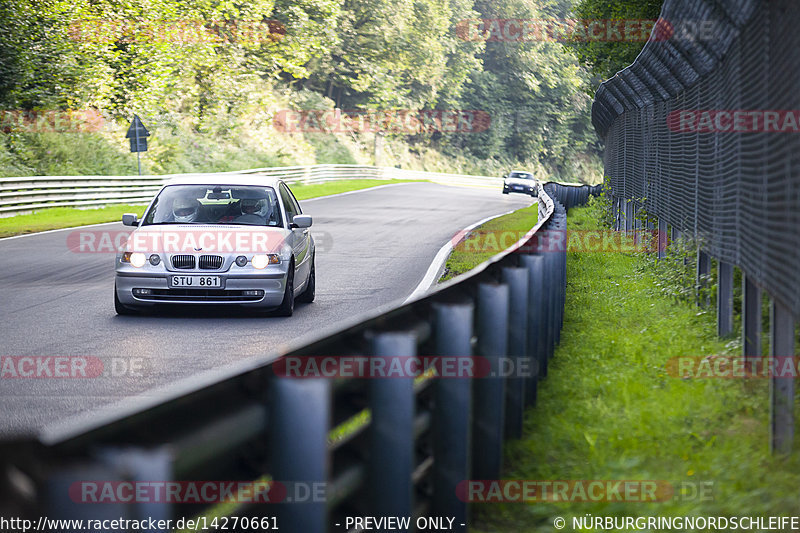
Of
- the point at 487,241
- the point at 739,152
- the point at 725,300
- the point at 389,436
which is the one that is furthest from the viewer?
the point at 487,241

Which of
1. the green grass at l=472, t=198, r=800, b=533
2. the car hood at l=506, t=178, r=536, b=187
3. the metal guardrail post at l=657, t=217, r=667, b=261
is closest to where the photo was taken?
the green grass at l=472, t=198, r=800, b=533

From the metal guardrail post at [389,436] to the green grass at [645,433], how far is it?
3.96ft

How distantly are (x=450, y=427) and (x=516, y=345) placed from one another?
5.04 ft

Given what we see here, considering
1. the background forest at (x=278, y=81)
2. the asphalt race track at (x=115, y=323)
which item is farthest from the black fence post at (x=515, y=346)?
the background forest at (x=278, y=81)

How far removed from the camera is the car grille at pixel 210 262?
36.6ft

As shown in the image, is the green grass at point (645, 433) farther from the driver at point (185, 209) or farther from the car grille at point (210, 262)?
the driver at point (185, 209)

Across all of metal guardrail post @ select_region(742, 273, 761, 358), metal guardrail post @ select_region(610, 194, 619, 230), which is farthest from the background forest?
metal guardrail post @ select_region(742, 273, 761, 358)

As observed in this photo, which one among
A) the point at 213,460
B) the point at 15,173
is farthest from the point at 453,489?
the point at 15,173

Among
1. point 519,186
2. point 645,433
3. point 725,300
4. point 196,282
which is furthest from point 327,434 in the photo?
point 519,186

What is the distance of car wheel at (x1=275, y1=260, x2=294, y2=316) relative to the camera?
451 inches

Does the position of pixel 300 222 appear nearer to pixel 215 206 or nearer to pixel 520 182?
pixel 215 206

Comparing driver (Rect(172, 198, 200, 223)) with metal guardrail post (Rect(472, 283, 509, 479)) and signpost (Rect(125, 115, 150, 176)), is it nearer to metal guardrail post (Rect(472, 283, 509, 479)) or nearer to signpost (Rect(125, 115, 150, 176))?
metal guardrail post (Rect(472, 283, 509, 479))

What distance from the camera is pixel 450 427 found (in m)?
4.09

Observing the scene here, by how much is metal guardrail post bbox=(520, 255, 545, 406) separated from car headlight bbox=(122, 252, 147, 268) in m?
5.90
